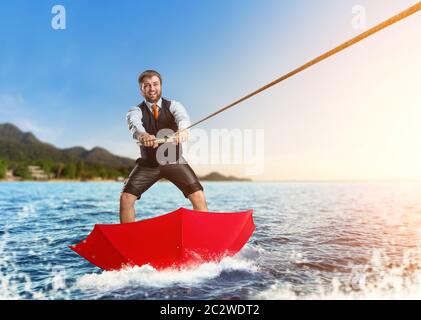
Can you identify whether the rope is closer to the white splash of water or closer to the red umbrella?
the red umbrella

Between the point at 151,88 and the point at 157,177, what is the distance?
4.46 feet

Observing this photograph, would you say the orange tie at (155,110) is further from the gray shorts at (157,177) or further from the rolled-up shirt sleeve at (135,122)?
the gray shorts at (157,177)

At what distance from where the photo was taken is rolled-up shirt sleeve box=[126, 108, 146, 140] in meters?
6.29

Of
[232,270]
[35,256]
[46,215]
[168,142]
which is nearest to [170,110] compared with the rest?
[168,142]

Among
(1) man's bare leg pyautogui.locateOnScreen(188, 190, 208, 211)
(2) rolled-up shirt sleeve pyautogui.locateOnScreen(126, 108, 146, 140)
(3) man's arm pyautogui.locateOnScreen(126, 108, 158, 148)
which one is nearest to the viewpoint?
(3) man's arm pyautogui.locateOnScreen(126, 108, 158, 148)

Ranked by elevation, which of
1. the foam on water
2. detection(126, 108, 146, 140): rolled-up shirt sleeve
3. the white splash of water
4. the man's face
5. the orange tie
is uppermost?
the man's face

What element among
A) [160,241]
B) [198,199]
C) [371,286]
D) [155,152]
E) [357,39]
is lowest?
[371,286]

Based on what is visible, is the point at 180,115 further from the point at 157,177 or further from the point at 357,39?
the point at 357,39

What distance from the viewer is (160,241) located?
550 centimetres

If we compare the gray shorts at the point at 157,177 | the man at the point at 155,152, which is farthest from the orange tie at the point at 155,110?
the gray shorts at the point at 157,177

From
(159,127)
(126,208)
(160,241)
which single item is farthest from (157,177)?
(160,241)

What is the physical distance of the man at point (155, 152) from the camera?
6375mm

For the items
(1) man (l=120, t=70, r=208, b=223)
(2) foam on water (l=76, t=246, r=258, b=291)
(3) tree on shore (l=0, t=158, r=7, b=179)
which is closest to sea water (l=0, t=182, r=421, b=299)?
(2) foam on water (l=76, t=246, r=258, b=291)
